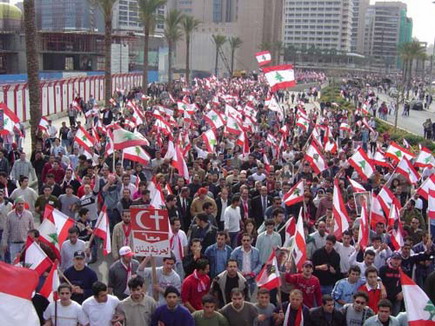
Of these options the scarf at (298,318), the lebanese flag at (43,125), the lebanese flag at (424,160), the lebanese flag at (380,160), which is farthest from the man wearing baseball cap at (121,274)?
the lebanese flag at (43,125)

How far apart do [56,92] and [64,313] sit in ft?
109

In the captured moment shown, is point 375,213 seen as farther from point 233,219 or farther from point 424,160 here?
point 424,160

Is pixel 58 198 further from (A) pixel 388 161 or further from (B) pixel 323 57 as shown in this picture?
(B) pixel 323 57

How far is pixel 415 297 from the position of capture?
20.0 feet

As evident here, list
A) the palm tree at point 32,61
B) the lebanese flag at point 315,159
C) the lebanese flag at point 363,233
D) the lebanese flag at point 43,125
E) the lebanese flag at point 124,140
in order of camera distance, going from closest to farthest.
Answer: the lebanese flag at point 363,233 → the lebanese flag at point 124,140 → the lebanese flag at point 315,159 → the lebanese flag at point 43,125 → the palm tree at point 32,61

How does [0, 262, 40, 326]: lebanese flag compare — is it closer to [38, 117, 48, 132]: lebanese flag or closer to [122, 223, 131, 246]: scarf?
[122, 223, 131, 246]: scarf

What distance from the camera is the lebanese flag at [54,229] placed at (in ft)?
27.4

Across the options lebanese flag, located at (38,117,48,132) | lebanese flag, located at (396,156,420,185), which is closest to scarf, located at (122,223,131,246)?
lebanese flag, located at (396,156,420,185)

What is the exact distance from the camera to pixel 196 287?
296 inches

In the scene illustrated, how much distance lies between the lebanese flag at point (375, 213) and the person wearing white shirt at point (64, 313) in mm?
→ 5239

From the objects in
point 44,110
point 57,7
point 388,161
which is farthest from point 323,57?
point 388,161

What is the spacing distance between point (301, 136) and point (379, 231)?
1480 cm

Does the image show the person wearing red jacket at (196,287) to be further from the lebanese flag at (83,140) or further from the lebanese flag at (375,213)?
the lebanese flag at (83,140)

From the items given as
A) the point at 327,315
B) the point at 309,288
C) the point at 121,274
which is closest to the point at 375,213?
the point at 309,288
